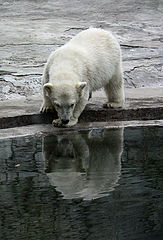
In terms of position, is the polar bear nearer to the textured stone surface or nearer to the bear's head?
the bear's head

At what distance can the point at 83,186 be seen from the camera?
4.09 meters

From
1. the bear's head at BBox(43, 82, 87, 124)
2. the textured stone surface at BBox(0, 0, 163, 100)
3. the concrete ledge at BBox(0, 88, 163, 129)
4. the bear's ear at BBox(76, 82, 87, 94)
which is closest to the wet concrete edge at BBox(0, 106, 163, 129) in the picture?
the concrete ledge at BBox(0, 88, 163, 129)

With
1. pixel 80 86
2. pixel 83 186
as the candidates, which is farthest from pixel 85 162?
pixel 80 86

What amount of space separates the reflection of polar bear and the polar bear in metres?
0.36

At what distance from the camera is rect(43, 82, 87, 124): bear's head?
584 centimetres

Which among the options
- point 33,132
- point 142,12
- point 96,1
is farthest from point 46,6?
point 33,132

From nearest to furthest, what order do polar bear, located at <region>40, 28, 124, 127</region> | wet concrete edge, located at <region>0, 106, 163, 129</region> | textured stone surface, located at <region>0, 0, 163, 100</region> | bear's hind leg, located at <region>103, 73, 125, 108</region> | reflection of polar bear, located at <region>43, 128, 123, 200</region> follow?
reflection of polar bear, located at <region>43, 128, 123, 200</region> → polar bear, located at <region>40, 28, 124, 127</region> → wet concrete edge, located at <region>0, 106, 163, 129</region> → bear's hind leg, located at <region>103, 73, 125, 108</region> → textured stone surface, located at <region>0, 0, 163, 100</region>

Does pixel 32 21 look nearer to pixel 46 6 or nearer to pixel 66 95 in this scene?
pixel 46 6

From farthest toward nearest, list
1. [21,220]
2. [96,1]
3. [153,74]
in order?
[96,1] < [153,74] < [21,220]

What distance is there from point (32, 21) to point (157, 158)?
7.67 m

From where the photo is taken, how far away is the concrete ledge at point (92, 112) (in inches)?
252

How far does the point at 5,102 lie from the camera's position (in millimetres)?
7234

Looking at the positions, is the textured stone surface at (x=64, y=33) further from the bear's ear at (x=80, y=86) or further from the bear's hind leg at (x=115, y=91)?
the bear's ear at (x=80, y=86)

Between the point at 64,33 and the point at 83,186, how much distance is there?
7.09 m
